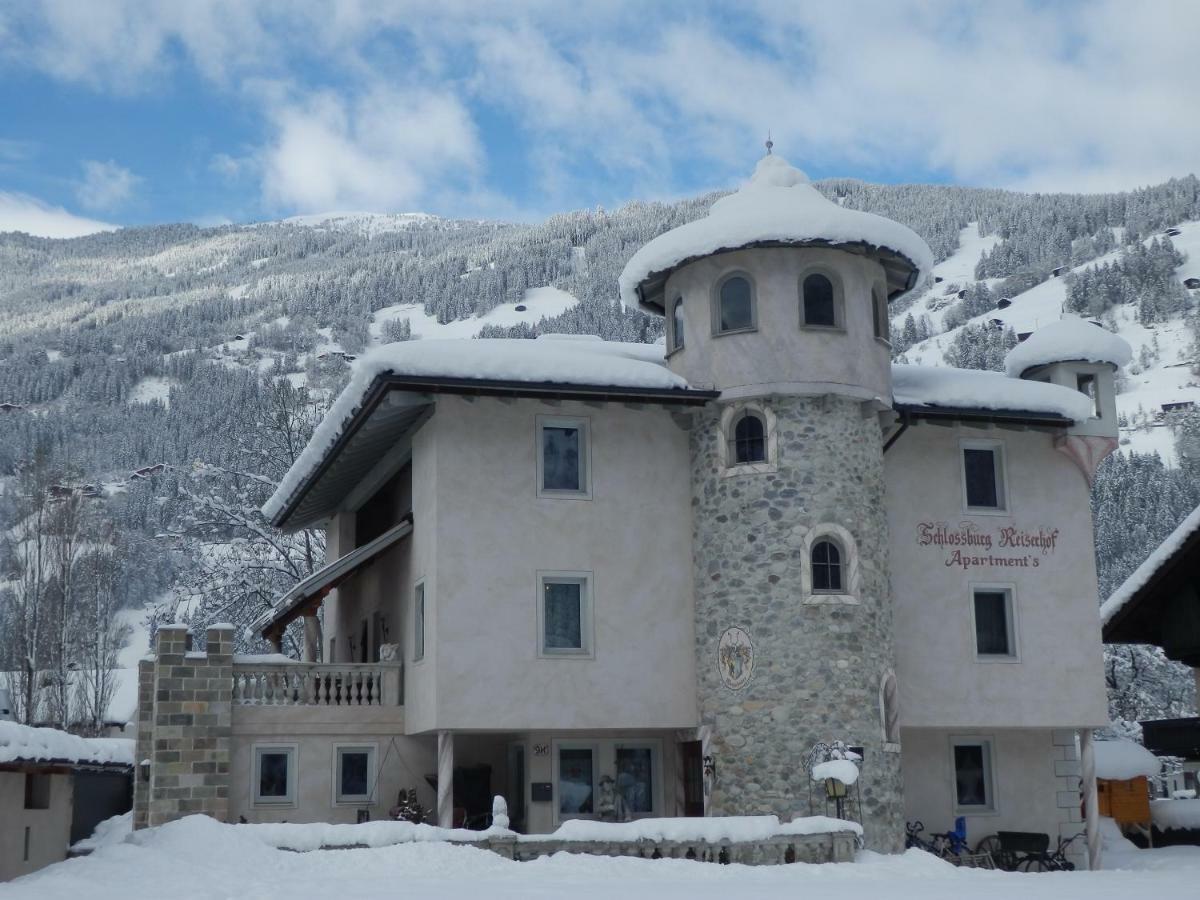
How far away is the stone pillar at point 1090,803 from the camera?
28130 millimetres

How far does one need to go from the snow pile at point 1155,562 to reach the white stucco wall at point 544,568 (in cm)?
705

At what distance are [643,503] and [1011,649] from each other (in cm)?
764

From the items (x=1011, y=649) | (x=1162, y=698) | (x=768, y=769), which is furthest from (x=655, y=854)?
(x=1162, y=698)

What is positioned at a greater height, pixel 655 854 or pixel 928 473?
pixel 928 473

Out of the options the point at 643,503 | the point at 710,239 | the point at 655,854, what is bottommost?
the point at 655,854

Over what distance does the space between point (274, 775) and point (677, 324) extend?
35.2 feet

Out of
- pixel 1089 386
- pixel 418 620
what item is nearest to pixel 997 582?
pixel 1089 386

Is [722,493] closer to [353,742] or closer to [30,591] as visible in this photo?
[353,742]

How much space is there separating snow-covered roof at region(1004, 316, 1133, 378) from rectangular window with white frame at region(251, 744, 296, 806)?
51.9ft

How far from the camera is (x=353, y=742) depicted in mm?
26922

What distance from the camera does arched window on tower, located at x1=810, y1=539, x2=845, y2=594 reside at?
2547 centimetres

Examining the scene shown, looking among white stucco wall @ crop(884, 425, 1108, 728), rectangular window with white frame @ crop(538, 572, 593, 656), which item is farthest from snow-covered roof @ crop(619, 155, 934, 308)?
rectangular window with white frame @ crop(538, 572, 593, 656)

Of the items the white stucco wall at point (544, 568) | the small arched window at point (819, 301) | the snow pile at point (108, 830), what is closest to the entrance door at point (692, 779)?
the white stucco wall at point (544, 568)

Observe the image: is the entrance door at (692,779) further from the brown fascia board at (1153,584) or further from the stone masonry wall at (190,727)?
the stone masonry wall at (190,727)
